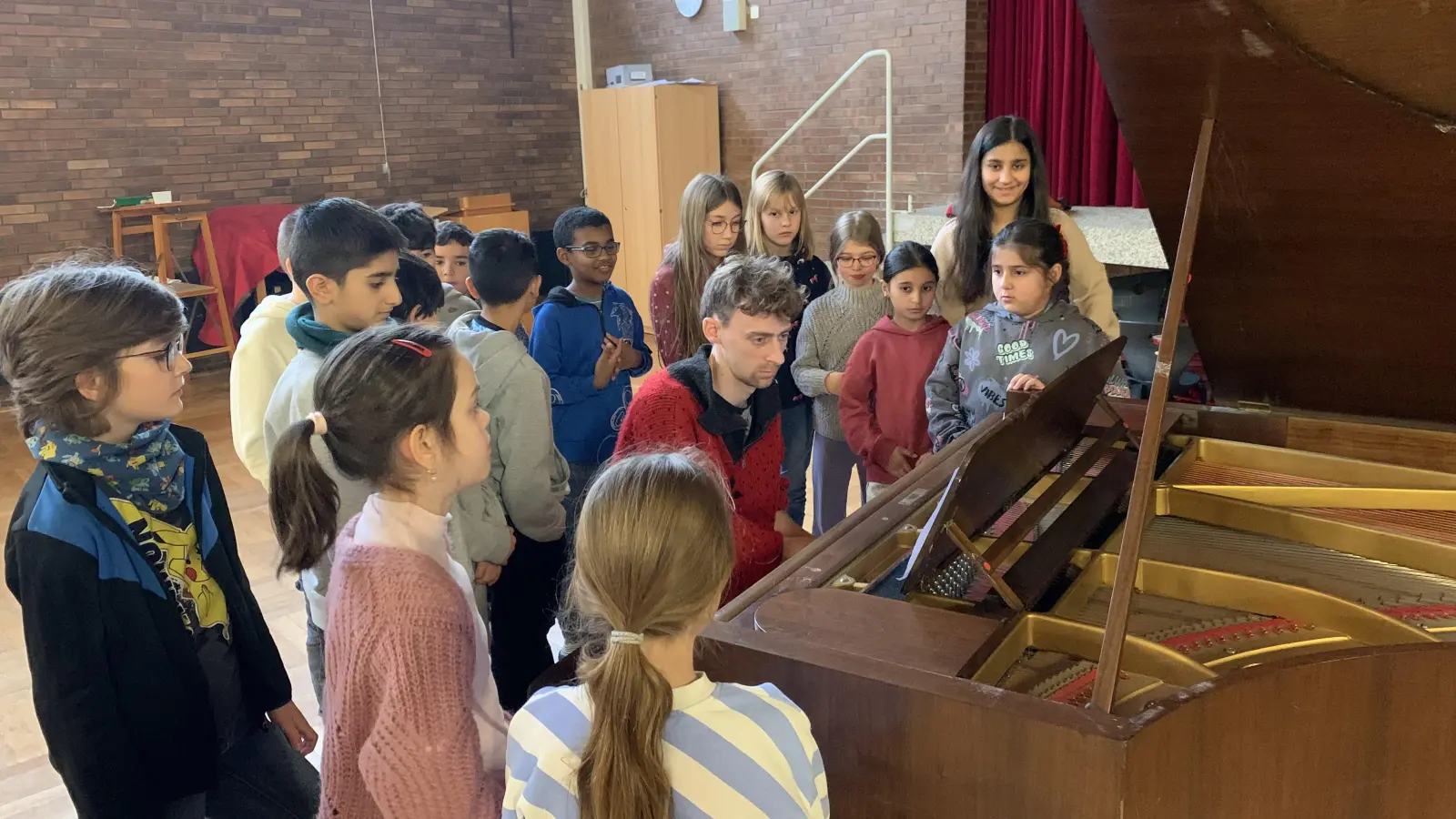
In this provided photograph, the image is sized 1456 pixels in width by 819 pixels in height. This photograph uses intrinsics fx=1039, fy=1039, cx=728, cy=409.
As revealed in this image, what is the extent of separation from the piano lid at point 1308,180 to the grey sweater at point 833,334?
1.12 m

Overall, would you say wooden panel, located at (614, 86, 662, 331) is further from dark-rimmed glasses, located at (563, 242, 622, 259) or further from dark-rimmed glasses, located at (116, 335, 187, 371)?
dark-rimmed glasses, located at (116, 335, 187, 371)

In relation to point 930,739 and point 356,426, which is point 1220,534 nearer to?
point 930,739

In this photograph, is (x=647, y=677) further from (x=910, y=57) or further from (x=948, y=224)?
(x=910, y=57)

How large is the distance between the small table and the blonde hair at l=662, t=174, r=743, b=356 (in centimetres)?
510

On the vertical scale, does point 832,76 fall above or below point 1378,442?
above

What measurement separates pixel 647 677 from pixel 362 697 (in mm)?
476

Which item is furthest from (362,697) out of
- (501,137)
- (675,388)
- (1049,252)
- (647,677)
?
(501,137)

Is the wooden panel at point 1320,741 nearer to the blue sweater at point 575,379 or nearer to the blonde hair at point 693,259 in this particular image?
the blue sweater at point 575,379

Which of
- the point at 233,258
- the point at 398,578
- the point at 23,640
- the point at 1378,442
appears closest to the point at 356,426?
the point at 398,578

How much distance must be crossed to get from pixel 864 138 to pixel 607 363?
17.3 feet

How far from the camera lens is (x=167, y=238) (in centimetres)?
743

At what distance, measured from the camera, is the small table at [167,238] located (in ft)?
23.9

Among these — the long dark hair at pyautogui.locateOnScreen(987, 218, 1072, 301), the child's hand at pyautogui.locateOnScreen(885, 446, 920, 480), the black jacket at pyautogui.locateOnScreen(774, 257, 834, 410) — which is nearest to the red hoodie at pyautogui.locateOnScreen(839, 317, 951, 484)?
the child's hand at pyautogui.locateOnScreen(885, 446, 920, 480)

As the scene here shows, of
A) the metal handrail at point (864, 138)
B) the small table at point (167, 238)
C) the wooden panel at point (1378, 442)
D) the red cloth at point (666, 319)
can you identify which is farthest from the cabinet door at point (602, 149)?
the wooden panel at point (1378, 442)
